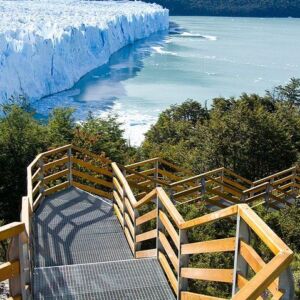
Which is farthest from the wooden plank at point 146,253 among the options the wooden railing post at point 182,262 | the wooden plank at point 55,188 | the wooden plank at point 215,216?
the wooden plank at point 55,188

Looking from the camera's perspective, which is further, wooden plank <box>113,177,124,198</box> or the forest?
the forest

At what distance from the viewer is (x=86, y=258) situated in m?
4.09

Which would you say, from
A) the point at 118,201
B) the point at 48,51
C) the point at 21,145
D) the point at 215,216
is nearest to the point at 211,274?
the point at 215,216

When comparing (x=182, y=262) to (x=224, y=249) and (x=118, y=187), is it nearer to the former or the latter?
(x=224, y=249)

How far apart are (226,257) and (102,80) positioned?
35.9m

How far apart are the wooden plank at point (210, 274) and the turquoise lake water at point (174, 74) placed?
790 inches

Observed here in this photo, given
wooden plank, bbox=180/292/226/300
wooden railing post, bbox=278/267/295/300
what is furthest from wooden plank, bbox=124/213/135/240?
wooden railing post, bbox=278/267/295/300

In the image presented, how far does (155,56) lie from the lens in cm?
5319

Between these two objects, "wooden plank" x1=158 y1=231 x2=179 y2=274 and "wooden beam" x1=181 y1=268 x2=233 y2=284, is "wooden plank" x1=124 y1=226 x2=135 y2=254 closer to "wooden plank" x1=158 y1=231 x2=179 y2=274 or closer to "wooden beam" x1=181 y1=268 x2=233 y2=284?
"wooden plank" x1=158 y1=231 x2=179 y2=274

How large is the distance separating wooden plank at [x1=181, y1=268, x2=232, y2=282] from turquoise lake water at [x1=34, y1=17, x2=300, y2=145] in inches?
790

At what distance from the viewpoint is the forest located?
6951 millimetres

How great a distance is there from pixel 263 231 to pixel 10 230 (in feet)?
3.51

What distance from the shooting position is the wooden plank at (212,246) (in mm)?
2360

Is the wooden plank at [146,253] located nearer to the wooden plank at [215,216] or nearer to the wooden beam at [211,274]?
the wooden beam at [211,274]
